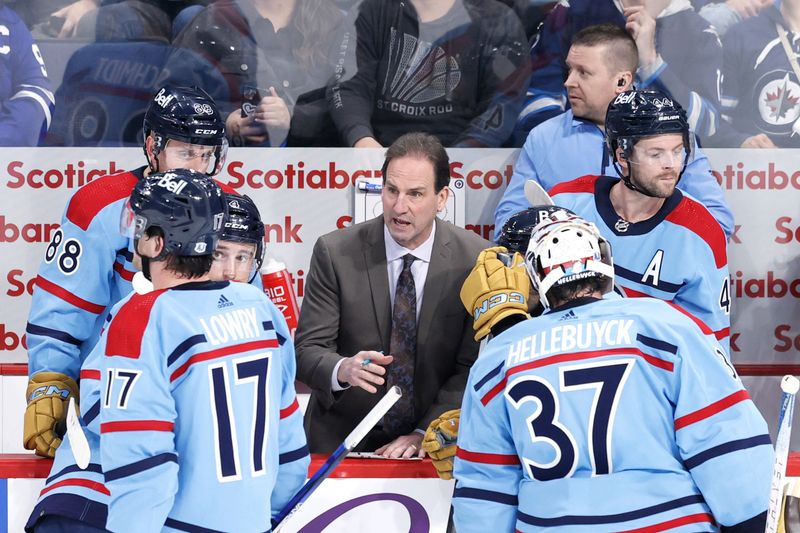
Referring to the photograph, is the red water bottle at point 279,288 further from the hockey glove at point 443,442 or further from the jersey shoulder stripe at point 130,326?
the jersey shoulder stripe at point 130,326

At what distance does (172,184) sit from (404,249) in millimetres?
1171

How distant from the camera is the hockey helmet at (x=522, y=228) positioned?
10.4 ft

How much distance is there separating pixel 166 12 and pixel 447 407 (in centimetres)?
216

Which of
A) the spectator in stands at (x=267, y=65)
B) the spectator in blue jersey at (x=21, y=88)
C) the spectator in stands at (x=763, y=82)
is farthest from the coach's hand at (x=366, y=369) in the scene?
the spectator in stands at (x=763, y=82)

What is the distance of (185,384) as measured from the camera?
2.50 metres

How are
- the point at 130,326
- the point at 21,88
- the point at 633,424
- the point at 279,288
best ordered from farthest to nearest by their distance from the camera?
the point at 21,88 → the point at 279,288 → the point at 130,326 → the point at 633,424

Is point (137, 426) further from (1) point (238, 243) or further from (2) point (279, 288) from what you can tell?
(2) point (279, 288)

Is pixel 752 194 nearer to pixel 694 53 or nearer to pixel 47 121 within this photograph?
pixel 694 53

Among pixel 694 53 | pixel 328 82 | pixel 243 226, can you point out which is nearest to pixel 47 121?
pixel 328 82

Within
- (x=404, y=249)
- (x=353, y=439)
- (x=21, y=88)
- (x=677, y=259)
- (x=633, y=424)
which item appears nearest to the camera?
(x=633, y=424)

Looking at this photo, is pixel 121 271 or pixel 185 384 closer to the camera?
pixel 185 384

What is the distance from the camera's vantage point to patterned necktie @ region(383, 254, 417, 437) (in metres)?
3.57

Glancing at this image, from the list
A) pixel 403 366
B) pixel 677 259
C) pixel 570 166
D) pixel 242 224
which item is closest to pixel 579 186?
pixel 677 259

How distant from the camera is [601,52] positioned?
4.40 m
